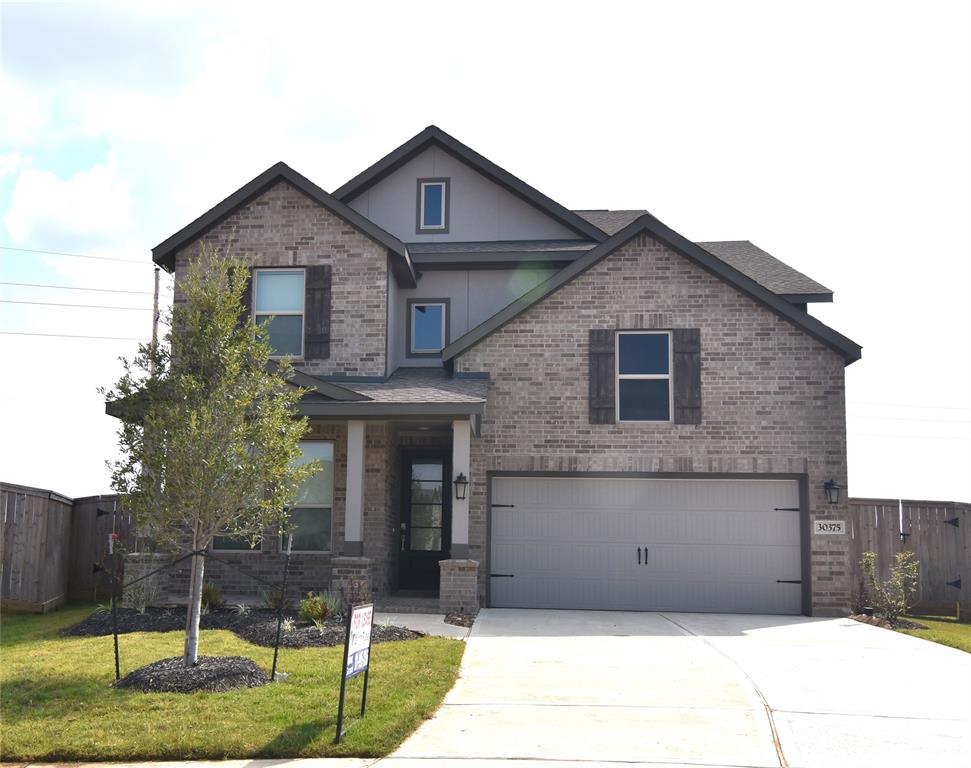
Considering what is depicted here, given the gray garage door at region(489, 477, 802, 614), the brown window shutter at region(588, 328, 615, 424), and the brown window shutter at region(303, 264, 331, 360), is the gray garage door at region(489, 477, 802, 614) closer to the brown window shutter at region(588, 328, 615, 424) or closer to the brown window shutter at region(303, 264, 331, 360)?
the brown window shutter at region(588, 328, 615, 424)

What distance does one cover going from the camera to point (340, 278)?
16141 mm

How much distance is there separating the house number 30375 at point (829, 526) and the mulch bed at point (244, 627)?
7.28 meters

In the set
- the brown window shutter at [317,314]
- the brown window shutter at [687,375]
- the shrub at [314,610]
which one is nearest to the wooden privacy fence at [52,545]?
the brown window shutter at [317,314]

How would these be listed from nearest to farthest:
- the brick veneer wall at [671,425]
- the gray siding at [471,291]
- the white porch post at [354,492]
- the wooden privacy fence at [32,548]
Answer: the white porch post at [354,492], the wooden privacy fence at [32,548], the brick veneer wall at [671,425], the gray siding at [471,291]

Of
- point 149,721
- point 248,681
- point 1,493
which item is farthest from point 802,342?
point 1,493

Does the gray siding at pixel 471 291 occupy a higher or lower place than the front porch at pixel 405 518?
higher

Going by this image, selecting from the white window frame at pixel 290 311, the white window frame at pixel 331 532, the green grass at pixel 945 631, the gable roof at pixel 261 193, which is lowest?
the green grass at pixel 945 631

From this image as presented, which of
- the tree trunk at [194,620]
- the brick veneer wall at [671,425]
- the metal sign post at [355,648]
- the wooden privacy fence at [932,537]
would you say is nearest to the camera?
the metal sign post at [355,648]

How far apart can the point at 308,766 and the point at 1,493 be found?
385 inches

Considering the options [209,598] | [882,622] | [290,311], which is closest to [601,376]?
[290,311]

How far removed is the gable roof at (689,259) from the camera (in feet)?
50.8

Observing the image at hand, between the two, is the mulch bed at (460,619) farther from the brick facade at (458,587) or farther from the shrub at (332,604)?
the shrub at (332,604)

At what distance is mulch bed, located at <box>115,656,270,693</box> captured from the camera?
27.7 feet

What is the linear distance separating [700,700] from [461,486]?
634cm
